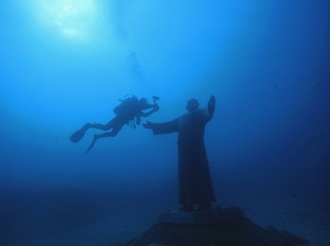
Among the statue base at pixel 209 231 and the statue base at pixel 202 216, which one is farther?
the statue base at pixel 202 216

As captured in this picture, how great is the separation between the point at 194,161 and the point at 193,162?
4 centimetres

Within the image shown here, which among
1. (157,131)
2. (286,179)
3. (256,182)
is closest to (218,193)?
(256,182)

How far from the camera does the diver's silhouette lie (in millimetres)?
8445

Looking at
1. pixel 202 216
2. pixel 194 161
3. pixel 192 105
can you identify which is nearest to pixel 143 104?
pixel 192 105

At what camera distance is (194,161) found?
8789 millimetres

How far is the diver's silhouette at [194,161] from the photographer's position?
845 cm

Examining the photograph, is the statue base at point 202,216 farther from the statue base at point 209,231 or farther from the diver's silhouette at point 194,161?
the diver's silhouette at point 194,161

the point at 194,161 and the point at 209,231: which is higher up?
the point at 194,161

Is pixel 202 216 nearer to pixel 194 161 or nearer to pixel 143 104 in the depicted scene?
pixel 194 161

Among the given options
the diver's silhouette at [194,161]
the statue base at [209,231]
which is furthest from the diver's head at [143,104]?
the statue base at [209,231]

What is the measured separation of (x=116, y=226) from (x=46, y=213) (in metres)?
9.93

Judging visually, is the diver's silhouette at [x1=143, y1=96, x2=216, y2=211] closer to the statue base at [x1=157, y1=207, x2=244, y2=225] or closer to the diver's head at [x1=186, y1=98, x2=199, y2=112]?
the diver's head at [x1=186, y1=98, x2=199, y2=112]

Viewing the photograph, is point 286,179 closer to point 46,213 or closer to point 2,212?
point 46,213

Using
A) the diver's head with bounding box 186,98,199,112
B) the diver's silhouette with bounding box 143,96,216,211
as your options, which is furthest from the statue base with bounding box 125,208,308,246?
the diver's head with bounding box 186,98,199,112
